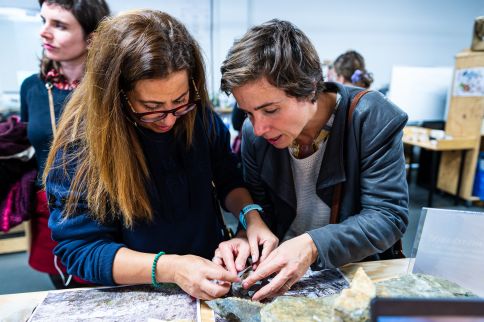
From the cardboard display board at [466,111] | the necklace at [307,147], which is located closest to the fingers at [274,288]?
the necklace at [307,147]

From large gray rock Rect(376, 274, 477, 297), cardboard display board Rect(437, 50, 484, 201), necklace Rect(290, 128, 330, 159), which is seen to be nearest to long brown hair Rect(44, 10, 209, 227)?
necklace Rect(290, 128, 330, 159)

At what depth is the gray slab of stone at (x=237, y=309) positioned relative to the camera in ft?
2.83

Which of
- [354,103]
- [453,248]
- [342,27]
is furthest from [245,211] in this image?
[342,27]

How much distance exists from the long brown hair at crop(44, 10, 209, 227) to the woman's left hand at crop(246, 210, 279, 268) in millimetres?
329

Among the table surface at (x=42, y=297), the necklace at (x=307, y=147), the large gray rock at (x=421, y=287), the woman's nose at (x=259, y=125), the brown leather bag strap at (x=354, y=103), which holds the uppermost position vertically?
the brown leather bag strap at (x=354, y=103)

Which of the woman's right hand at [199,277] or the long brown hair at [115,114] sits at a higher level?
the long brown hair at [115,114]

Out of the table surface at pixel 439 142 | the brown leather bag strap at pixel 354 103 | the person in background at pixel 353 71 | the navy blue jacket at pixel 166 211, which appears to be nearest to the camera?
the navy blue jacket at pixel 166 211

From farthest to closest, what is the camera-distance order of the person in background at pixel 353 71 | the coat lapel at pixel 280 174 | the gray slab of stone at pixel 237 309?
the person in background at pixel 353 71
the coat lapel at pixel 280 174
the gray slab of stone at pixel 237 309

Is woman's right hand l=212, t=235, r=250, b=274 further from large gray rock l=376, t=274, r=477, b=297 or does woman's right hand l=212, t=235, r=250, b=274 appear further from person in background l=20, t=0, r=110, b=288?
person in background l=20, t=0, r=110, b=288

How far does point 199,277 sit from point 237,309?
0.43ft

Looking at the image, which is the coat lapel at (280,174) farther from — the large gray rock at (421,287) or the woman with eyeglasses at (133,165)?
the large gray rock at (421,287)

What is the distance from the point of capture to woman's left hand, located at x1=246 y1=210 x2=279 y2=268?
1096 mm

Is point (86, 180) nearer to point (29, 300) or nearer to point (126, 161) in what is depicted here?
point (126, 161)

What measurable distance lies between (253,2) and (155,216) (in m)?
4.61
